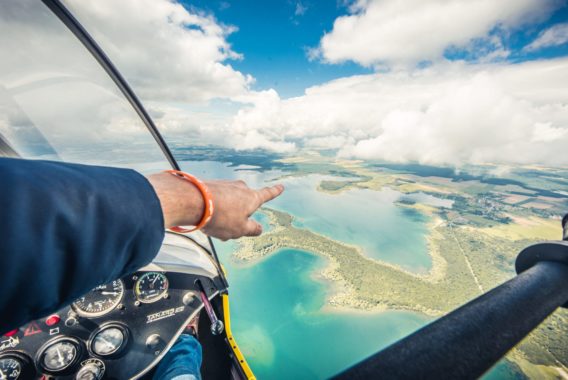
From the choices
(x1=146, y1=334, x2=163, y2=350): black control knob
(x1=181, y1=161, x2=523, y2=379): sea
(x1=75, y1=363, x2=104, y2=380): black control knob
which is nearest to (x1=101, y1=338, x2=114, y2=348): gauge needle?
(x1=75, y1=363, x2=104, y2=380): black control knob

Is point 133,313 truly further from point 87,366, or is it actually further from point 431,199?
point 431,199

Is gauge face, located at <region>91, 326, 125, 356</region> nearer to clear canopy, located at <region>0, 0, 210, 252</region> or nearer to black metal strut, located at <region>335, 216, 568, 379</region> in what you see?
clear canopy, located at <region>0, 0, 210, 252</region>

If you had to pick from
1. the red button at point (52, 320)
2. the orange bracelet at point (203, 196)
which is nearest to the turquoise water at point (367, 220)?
the red button at point (52, 320)

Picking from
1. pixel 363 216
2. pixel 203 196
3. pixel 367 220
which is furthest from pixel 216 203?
pixel 363 216

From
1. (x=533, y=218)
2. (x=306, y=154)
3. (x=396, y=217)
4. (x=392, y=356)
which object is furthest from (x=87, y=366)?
(x=306, y=154)

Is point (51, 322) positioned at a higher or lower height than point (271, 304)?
higher

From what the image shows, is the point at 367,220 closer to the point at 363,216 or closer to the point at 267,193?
the point at 363,216

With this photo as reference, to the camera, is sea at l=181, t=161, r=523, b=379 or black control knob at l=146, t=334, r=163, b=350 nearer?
black control knob at l=146, t=334, r=163, b=350
